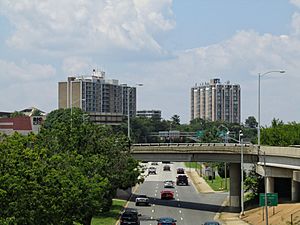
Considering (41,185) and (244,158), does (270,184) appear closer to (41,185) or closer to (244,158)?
(244,158)

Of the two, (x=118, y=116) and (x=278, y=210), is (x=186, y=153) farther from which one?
(x=118, y=116)

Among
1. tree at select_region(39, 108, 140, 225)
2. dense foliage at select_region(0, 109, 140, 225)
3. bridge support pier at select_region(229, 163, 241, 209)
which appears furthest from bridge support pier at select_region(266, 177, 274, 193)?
dense foliage at select_region(0, 109, 140, 225)

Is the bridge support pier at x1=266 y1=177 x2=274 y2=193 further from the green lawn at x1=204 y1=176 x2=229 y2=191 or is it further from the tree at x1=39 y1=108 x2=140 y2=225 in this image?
the green lawn at x1=204 y1=176 x2=229 y2=191

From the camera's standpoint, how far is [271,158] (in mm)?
68812

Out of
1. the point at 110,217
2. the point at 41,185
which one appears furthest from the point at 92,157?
the point at 41,185

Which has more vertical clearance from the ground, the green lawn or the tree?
the tree

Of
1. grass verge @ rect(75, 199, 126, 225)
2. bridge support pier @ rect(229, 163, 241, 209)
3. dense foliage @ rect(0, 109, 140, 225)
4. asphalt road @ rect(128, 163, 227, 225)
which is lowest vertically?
asphalt road @ rect(128, 163, 227, 225)

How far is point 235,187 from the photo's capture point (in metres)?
78.3

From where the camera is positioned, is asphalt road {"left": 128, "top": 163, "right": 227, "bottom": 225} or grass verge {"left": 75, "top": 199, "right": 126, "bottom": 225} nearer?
grass verge {"left": 75, "top": 199, "right": 126, "bottom": 225}

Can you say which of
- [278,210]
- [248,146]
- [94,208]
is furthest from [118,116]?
[94,208]

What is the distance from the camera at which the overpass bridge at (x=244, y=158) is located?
65750mm

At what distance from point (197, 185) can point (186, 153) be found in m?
31.5

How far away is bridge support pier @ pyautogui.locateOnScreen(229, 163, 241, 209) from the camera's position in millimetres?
77188

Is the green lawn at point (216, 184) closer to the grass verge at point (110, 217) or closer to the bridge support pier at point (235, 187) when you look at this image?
the bridge support pier at point (235, 187)
